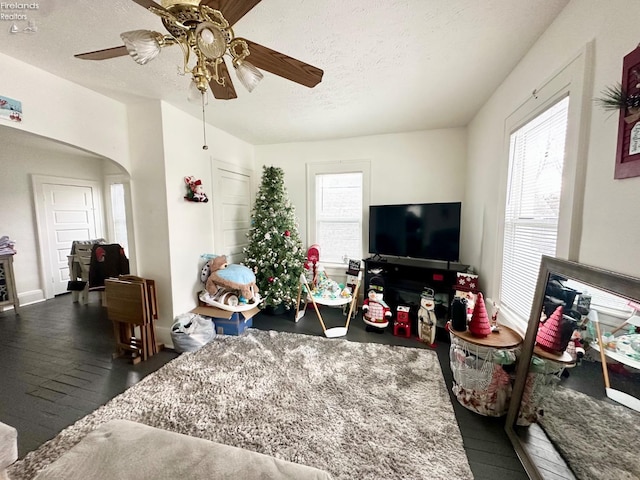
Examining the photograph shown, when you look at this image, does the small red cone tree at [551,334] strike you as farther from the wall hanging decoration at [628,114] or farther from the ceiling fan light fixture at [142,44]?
the ceiling fan light fixture at [142,44]

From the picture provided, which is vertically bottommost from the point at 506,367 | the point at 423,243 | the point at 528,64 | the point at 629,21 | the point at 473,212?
the point at 506,367

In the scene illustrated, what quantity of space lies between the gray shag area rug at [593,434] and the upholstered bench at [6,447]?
2435 mm

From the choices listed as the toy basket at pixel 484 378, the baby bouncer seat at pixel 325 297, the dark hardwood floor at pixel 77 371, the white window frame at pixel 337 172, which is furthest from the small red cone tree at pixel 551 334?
the white window frame at pixel 337 172

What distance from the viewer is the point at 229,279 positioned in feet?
9.25

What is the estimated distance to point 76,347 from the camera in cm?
264

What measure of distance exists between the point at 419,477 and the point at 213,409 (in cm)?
141

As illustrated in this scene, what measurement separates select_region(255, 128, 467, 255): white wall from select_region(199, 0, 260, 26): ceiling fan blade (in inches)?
109

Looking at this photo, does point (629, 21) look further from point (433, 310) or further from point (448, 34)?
point (433, 310)

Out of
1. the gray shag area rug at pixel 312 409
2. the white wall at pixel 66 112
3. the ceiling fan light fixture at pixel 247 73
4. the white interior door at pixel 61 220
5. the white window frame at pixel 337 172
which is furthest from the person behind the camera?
the white interior door at pixel 61 220

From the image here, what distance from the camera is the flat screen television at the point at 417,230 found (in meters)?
2.81

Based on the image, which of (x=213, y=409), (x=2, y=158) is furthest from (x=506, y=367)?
(x=2, y=158)

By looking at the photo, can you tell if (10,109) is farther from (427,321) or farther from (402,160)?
(427,321)

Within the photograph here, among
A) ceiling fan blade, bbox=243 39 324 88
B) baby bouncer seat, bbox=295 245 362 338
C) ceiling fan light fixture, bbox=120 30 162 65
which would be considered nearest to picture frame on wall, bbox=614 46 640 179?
ceiling fan blade, bbox=243 39 324 88

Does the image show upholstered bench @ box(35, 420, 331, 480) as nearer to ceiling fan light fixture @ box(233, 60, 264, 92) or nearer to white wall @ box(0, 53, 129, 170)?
ceiling fan light fixture @ box(233, 60, 264, 92)
